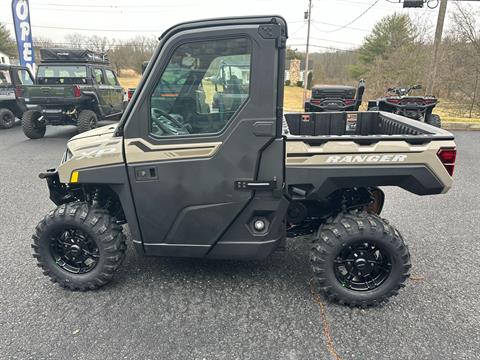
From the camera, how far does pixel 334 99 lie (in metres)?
9.64

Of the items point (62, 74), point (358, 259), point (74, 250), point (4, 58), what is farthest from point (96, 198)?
point (4, 58)

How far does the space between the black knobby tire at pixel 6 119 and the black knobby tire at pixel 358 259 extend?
11888 mm

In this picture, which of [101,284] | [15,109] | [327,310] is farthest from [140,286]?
[15,109]

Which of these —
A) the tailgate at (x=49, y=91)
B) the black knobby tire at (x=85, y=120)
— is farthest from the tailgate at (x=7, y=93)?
the black knobby tire at (x=85, y=120)

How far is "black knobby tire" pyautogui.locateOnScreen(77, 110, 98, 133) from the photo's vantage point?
354 inches

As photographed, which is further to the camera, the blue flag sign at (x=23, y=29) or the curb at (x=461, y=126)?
the blue flag sign at (x=23, y=29)

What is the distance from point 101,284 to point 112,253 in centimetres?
30

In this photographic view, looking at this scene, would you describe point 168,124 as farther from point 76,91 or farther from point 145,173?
point 76,91

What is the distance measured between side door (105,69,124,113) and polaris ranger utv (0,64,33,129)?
2613 millimetres

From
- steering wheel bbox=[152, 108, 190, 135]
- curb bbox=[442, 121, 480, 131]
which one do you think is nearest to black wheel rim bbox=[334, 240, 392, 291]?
steering wheel bbox=[152, 108, 190, 135]

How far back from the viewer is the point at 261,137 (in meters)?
2.36

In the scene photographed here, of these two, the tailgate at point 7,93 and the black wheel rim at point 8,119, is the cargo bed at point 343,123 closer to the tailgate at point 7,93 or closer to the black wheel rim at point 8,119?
the tailgate at point 7,93

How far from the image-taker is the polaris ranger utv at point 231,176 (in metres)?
2.33

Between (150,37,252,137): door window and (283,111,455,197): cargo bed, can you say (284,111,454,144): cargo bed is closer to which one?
(283,111,455,197): cargo bed
